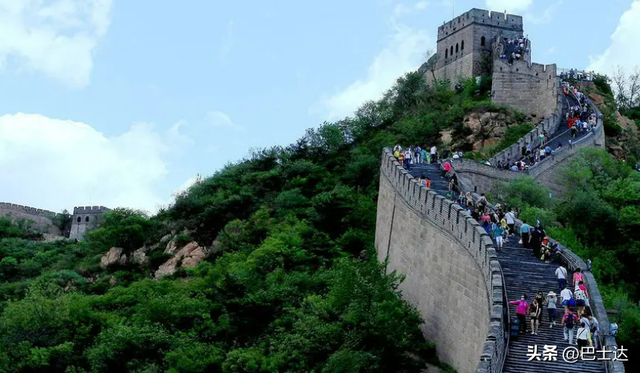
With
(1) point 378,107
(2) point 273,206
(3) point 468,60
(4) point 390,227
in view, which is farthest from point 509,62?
(4) point 390,227

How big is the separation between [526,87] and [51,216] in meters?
54.1

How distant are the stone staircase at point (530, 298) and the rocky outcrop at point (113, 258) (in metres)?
30.0

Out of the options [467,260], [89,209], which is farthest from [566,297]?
[89,209]

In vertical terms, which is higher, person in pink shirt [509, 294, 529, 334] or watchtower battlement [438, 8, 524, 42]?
watchtower battlement [438, 8, 524, 42]

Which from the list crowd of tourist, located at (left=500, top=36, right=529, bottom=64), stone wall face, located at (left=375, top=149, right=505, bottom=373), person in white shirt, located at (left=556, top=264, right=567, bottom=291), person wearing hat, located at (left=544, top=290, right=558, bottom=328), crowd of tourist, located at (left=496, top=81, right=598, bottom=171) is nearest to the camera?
person wearing hat, located at (left=544, top=290, right=558, bottom=328)

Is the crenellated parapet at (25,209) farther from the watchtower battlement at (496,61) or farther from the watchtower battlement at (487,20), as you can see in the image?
the watchtower battlement at (487,20)

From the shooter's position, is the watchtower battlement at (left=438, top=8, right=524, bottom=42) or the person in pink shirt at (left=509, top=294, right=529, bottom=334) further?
the watchtower battlement at (left=438, top=8, right=524, bottom=42)

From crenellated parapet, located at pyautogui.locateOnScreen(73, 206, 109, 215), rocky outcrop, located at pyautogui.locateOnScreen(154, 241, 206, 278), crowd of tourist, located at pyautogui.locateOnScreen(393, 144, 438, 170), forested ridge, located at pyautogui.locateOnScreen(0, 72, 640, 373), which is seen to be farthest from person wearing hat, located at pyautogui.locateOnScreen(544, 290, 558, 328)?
crenellated parapet, located at pyautogui.locateOnScreen(73, 206, 109, 215)

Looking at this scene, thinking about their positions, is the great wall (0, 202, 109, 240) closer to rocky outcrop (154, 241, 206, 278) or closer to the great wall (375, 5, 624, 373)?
rocky outcrop (154, 241, 206, 278)

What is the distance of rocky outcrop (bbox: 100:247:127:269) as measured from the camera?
50.1m

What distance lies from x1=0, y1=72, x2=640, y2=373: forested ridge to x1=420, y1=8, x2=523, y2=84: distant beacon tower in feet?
9.58

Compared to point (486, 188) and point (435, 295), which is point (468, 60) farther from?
point (435, 295)

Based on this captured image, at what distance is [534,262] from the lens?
23.5m

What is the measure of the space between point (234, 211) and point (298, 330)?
870 inches
